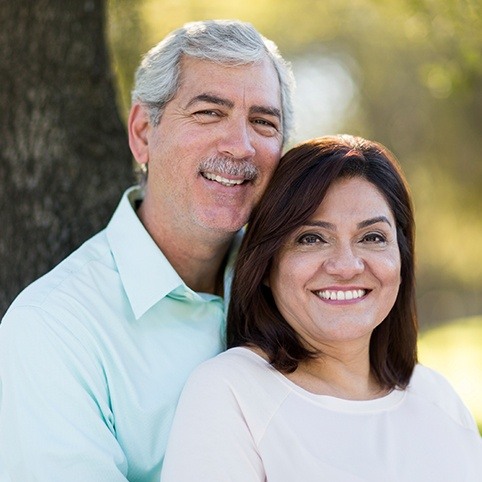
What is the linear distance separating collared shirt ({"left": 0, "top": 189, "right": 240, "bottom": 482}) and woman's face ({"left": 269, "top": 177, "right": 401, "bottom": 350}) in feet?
1.23

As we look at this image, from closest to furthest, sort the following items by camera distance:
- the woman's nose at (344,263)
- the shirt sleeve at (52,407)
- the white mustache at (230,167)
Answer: the shirt sleeve at (52,407) < the woman's nose at (344,263) < the white mustache at (230,167)

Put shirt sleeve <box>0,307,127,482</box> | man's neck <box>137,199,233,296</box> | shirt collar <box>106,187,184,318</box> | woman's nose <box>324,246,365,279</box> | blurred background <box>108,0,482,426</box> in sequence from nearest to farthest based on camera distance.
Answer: shirt sleeve <box>0,307,127,482</box>
woman's nose <box>324,246,365,279</box>
shirt collar <box>106,187,184,318</box>
man's neck <box>137,199,233,296</box>
blurred background <box>108,0,482,426</box>

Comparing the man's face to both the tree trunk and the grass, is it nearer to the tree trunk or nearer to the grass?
the tree trunk

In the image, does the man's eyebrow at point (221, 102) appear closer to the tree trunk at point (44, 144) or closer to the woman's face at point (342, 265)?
the woman's face at point (342, 265)

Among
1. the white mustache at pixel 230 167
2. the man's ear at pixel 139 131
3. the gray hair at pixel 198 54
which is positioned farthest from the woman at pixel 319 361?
the man's ear at pixel 139 131

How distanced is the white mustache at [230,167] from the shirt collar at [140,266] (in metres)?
0.32

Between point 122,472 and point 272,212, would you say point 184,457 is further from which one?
point 272,212

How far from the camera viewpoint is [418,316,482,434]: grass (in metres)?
11.6

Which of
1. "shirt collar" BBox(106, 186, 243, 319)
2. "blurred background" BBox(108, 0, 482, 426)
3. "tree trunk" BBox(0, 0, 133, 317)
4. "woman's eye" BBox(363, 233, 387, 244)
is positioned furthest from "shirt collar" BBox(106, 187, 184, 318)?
"blurred background" BBox(108, 0, 482, 426)

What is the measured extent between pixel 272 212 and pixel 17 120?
1291mm

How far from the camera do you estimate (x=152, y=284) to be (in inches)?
117

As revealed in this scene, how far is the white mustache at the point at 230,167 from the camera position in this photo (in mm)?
3061

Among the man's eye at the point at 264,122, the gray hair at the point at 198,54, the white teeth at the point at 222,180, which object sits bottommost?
the white teeth at the point at 222,180

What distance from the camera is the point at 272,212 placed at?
2.91 metres
